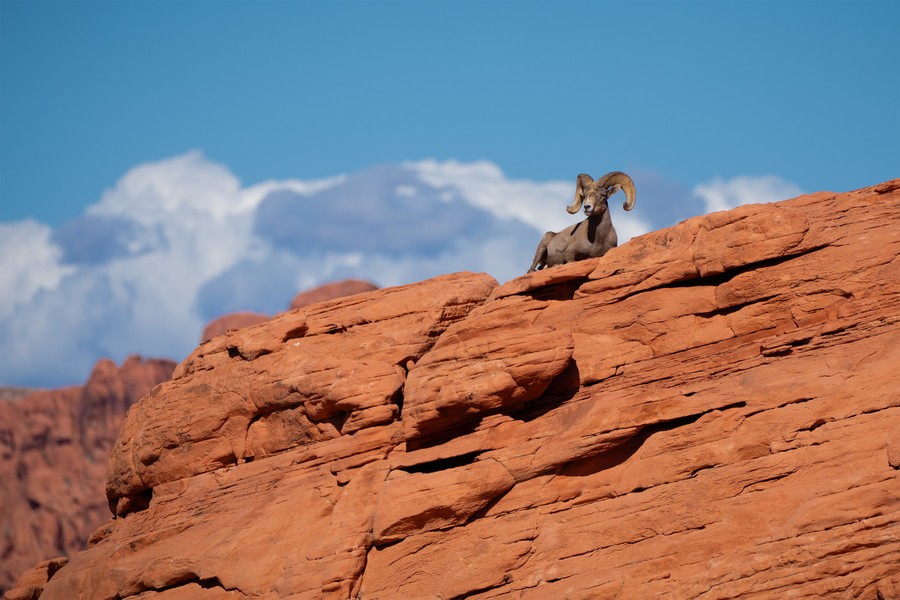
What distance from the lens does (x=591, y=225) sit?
69.2ft

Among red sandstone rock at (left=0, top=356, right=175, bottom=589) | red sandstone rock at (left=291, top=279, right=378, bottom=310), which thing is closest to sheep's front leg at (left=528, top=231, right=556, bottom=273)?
red sandstone rock at (left=291, top=279, right=378, bottom=310)

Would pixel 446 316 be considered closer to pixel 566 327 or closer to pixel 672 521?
pixel 566 327

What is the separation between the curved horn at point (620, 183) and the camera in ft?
69.0

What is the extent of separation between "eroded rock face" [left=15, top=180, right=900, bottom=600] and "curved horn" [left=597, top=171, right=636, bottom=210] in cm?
211

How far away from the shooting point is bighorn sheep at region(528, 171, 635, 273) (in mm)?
20891

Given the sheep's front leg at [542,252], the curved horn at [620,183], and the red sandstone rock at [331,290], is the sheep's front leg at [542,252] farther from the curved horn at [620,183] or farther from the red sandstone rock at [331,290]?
the red sandstone rock at [331,290]

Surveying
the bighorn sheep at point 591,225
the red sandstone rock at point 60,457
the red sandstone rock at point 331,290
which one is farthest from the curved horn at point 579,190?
the red sandstone rock at point 60,457

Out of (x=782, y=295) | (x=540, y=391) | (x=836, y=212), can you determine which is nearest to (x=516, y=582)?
(x=540, y=391)

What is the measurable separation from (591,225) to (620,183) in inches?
35.6

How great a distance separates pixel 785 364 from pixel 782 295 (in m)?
1.22

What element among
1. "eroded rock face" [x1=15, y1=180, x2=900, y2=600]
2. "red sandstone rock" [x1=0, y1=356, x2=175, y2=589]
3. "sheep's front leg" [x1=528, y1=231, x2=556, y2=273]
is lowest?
"eroded rock face" [x1=15, y1=180, x2=900, y2=600]

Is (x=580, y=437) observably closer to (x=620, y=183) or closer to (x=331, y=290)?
(x=620, y=183)

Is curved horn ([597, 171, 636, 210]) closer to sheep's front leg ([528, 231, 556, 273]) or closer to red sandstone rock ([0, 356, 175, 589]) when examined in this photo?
sheep's front leg ([528, 231, 556, 273])

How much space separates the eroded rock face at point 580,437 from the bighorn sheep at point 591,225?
154cm
